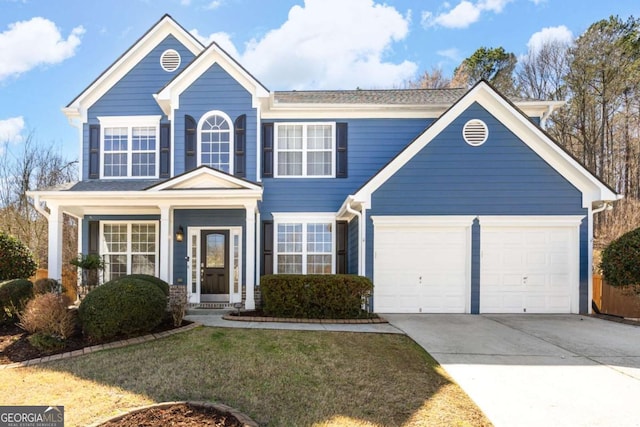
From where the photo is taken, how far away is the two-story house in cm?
927

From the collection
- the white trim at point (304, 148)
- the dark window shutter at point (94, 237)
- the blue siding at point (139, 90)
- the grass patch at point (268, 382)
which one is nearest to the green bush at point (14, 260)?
the dark window shutter at point (94, 237)

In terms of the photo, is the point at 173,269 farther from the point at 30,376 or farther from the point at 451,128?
the point at 451,128

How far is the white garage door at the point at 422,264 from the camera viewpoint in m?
9.31

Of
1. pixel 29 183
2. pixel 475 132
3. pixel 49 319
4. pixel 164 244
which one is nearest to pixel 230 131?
pixel 164 244

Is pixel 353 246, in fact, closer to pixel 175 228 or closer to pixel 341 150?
pixel 341 150

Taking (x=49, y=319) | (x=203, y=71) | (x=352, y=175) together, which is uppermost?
(x=203, y=71)

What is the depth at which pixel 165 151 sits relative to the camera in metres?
11.4

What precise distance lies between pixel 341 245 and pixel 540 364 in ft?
20.4

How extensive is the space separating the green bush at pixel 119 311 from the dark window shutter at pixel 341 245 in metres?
5.24

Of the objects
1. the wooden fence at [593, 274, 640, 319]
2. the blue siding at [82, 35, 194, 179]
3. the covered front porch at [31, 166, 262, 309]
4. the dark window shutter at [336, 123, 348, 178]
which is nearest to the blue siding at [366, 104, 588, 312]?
the wooden fence at [593, 274, 640, 319]

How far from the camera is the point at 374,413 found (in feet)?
12.3

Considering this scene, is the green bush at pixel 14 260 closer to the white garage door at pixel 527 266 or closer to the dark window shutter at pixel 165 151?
the dark window shutter at pixel 165 151

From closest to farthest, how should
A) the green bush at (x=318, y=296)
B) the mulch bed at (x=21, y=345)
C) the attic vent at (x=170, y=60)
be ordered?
the mulch bed at (x=21, y=345) → the green bush at (x=318, y=296) → the attic vent at (x=170, y=60)

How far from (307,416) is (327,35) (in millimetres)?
14679
